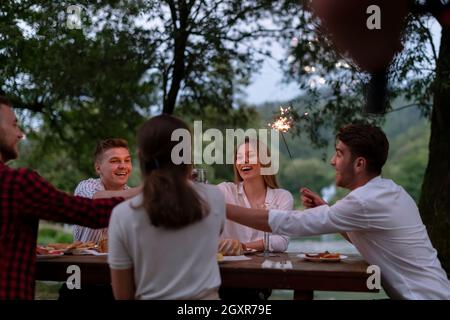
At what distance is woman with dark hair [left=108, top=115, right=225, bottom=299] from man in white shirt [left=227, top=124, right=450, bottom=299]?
2.55ft

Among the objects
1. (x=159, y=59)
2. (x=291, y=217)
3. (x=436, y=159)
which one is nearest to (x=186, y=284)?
(x=291, y=217)

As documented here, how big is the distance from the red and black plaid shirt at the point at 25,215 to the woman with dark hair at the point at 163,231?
Answer: 0.36m

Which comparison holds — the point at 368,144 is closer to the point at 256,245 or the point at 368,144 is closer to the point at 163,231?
the point at 256,245

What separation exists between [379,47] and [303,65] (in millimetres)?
2757

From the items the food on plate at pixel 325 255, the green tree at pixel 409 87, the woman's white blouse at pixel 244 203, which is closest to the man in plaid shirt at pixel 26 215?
the food on plate at pixel 325 255

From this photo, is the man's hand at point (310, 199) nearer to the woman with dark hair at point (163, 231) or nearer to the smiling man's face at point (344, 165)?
the smiling man's face at point (344, 165)

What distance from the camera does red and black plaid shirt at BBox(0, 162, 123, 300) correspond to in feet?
8.38

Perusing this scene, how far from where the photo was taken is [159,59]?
8.27 m

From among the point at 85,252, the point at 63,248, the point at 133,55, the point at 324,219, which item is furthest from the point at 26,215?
the point at 133,55

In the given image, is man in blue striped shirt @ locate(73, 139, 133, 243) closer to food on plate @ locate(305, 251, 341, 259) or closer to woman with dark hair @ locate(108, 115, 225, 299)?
food on plate @ locate(305, 251, 341, 259)

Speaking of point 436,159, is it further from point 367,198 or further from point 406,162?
point 406,162

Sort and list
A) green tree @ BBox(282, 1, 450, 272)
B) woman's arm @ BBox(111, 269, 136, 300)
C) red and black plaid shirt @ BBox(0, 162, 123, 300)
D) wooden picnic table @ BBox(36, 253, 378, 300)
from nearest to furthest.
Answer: woman's arm @ BBox(111, 269, 136, 300)
red and black plaid shirt @ BBox(0, 162, 123, 300)
wooden picnic table @ BBox(36, 253, 378, 300)
green tree @ BBox(282, 1, 450, 272)

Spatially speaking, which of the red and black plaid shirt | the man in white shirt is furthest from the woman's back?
the man in white shirt

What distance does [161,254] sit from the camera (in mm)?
2311
